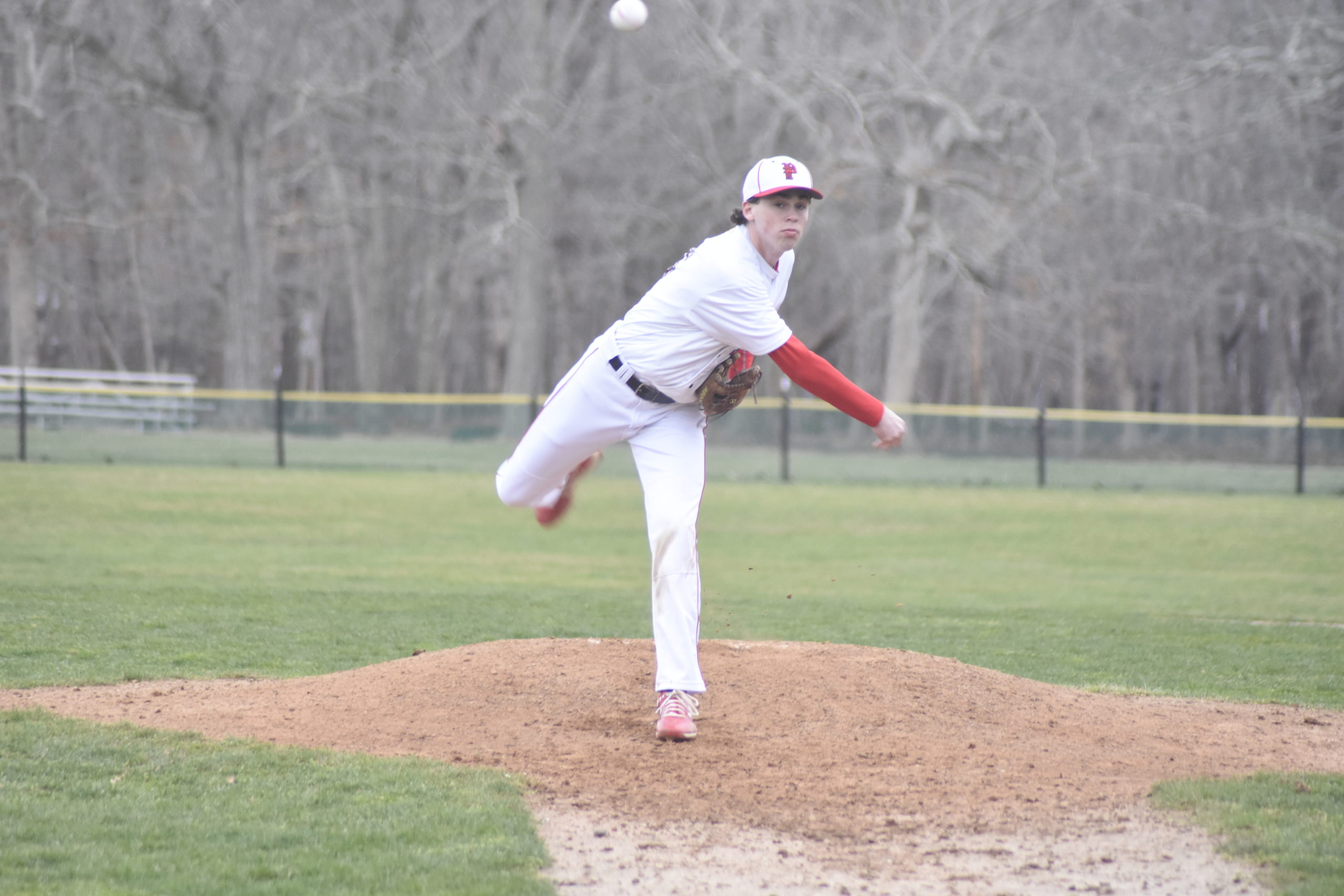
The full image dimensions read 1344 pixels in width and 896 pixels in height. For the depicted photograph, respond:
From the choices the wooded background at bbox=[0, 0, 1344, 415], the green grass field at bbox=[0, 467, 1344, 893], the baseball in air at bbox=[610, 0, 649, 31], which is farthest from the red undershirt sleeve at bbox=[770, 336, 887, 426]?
the wooded background at bbox=[0, 0, 1344, 415]

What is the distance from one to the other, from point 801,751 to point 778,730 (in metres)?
0.26

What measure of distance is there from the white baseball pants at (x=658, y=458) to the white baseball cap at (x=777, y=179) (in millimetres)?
818

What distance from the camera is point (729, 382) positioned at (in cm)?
500

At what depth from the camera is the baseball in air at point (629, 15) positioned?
48.1 ft

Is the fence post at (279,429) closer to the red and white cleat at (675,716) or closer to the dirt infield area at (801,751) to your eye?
the dirt infield area at (801,751)

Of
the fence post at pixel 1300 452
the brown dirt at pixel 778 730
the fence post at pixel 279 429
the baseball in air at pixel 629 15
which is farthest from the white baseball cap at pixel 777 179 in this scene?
the fence post at pixel 279 429

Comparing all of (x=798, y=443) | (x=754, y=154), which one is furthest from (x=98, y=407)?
(x=754, y=154)

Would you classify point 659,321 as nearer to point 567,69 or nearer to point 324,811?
point 324,811

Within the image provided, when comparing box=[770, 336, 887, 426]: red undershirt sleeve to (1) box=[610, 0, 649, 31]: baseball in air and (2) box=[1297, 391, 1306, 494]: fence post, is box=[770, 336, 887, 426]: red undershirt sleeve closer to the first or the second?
(1) box=[610, 0, 649, 31]: baseball in air

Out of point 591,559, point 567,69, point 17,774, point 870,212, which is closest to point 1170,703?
point 17,774

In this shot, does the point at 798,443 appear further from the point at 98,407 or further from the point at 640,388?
the point at 640,388

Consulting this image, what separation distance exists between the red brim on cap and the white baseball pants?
81 centimetres

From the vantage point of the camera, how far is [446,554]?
12.1 metres

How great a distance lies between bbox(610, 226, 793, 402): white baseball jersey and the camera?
4.68 m
